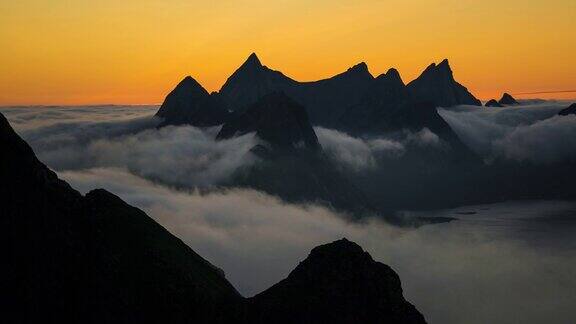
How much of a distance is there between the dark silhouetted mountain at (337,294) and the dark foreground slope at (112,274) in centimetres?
14

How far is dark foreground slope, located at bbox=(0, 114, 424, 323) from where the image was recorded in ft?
226

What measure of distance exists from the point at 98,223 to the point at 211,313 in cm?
2122

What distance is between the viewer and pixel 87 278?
236 ft

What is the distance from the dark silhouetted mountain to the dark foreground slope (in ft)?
0.45

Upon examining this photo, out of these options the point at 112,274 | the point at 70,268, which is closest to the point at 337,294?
the point at 112,274

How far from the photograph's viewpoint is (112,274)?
7394 centimetres

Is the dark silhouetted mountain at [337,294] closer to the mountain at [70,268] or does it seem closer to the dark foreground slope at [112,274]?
the dark foreground slope at [112,274]

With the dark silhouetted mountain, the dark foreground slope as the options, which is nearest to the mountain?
the dark foreground slope

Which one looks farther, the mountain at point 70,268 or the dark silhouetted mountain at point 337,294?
the dark silhouetted mountain at point 337,294

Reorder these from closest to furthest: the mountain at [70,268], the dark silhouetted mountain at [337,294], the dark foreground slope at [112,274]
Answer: the mountain at [70,268] < the dark foreground slope at [112,274] < the dark silhouetted mountain at [337,294]

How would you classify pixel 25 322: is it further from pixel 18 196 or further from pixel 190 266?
pixel 190 266

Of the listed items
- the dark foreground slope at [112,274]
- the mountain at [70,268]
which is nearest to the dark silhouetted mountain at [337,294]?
the dark foreground slope at [112,274]

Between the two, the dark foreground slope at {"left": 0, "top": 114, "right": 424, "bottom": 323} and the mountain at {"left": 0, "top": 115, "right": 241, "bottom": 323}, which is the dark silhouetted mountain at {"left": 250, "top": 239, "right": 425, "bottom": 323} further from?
the mountain at {"left": 0, "top": 115, "right": 241, "bottom": 323}

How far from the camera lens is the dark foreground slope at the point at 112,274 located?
6875 cm
